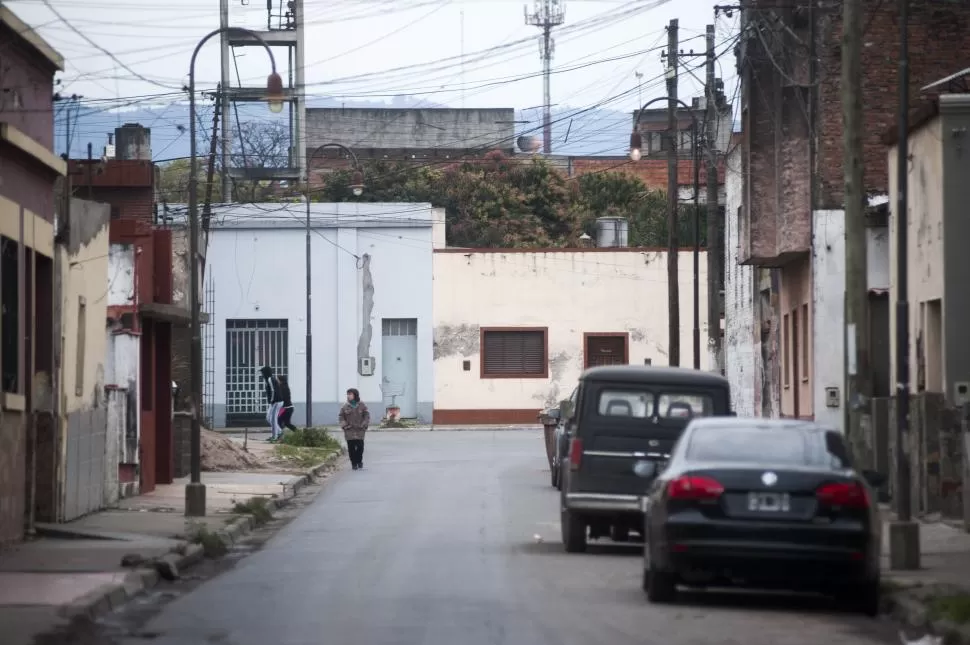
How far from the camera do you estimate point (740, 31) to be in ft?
114

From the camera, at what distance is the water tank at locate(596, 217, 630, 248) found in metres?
67.6

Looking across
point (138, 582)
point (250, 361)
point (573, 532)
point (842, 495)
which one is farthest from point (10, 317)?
point (250, 361)

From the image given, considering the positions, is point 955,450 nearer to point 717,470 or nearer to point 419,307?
point 717,470

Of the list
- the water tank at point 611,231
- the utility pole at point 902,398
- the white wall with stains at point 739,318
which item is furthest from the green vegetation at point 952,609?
the water tank at point 611,231

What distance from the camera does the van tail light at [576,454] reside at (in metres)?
18.8

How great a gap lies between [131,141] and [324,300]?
13.3 metres

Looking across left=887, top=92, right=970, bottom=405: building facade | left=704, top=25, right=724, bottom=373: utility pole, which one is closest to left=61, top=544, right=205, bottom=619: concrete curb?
left=887, top=92, right=970, bottom=405: building facade

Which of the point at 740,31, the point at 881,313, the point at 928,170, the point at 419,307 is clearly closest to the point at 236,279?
the point at 419,307

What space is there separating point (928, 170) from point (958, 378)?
117 inches

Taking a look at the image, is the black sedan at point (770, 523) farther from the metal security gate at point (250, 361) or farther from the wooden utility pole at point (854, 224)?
the metal security gate at point (250, 361)

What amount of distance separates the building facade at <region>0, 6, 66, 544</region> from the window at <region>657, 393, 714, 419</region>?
7.38 metres

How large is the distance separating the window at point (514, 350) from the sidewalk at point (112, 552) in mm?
32004

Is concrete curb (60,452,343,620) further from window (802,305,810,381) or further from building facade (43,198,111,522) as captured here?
window (802,305,810,381)

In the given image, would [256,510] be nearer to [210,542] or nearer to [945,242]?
[210,542]
